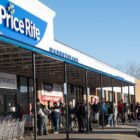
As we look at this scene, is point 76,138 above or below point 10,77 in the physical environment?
below

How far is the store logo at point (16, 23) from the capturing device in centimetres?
1477

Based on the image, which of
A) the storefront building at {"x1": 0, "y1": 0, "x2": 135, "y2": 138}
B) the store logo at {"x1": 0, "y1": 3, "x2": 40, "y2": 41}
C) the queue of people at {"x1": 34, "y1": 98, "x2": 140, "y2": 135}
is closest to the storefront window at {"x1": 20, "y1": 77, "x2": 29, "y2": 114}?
the storefront building at {"x1": 0, "y1": 0, "x2": 135, "y2": 138}

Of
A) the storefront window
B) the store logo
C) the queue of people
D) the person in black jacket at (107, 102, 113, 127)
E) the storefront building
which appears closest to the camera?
the store logo

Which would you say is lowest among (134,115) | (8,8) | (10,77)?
(134,115)

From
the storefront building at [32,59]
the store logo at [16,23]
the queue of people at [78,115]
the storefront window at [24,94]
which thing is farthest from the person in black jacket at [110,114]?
the store logo at [16,23]

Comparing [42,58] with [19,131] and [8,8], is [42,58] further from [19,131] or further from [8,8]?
[8,8]

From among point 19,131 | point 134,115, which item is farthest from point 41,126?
point 134,115

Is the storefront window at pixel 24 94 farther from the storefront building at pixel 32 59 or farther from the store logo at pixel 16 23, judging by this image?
the store logo at pixel 16 23

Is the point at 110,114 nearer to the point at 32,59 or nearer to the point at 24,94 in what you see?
the point at 24,94

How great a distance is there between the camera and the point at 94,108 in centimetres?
3144

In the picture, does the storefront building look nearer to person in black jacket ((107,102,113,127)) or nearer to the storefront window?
the storefront window

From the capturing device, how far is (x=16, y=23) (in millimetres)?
15664

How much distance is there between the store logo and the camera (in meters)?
14.8

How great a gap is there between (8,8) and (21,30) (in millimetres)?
1280
